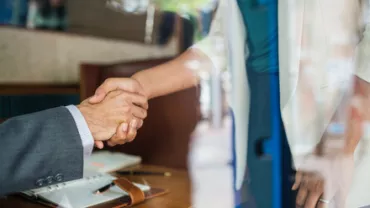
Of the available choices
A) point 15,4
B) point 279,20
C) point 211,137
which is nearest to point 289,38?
point 279,20

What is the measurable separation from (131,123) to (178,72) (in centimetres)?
15

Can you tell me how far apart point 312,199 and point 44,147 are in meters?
0.40

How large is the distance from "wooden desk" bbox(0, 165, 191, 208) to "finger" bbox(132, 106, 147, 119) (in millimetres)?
151

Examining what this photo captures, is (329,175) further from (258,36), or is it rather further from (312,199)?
(258,36)

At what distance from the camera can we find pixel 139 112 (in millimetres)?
834

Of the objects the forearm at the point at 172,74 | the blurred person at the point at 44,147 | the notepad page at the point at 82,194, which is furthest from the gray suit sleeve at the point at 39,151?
the forearm at the point at 172,74

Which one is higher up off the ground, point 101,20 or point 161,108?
point 101,20

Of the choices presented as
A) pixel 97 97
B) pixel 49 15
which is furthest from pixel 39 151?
pixel 49 15

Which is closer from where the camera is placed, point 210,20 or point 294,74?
point 294,74

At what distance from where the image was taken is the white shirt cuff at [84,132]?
62 cm

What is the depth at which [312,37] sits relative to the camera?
1.71 ft


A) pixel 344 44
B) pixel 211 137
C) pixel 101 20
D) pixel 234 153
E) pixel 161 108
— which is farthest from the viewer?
pixel 101 20

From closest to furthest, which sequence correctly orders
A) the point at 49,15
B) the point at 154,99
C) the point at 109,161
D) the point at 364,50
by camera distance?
the point at 364,50 < the point at 154,99 < the point at 109,161 < the point at 49,15

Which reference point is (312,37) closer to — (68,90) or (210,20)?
(210,20)
